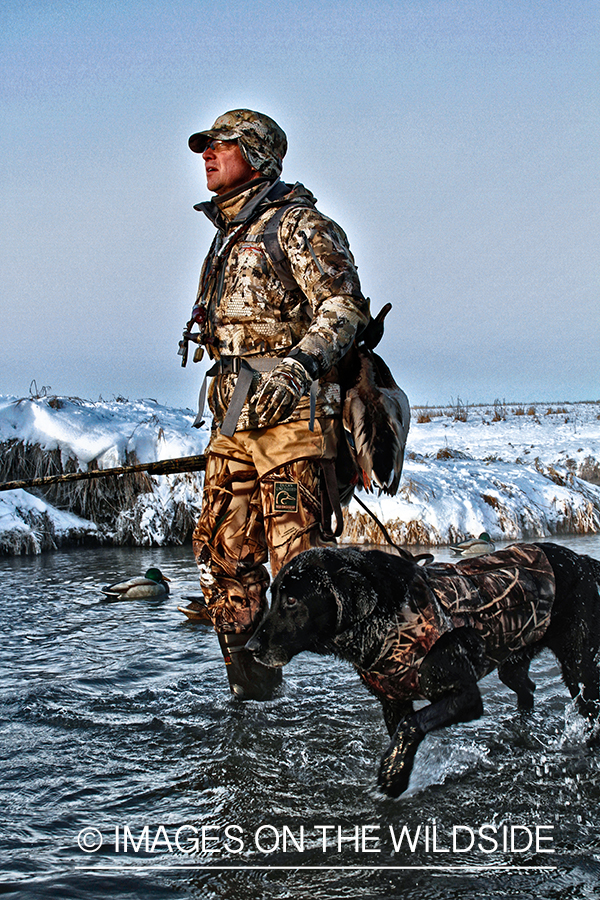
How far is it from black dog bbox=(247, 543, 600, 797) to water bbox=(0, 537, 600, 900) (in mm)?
286

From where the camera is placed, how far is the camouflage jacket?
3.16 m

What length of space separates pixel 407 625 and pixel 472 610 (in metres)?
0.32

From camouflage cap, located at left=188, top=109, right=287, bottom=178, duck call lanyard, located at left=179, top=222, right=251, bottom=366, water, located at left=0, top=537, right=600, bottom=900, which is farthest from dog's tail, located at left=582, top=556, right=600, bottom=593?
camouflage cap, located at left=188, top=109, right=287, bottom=178

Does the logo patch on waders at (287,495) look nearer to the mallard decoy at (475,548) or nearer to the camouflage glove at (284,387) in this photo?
the camouflage glove at (284,387)

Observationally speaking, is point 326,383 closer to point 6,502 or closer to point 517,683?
point 517,683

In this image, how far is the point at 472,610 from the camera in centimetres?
290

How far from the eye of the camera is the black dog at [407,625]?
2684 millimetres

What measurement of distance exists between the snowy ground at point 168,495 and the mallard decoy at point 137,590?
3125 mm

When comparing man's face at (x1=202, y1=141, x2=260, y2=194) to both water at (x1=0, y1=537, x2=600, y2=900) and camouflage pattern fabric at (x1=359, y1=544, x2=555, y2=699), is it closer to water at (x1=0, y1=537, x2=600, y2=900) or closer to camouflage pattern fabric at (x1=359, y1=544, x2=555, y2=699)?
camouflage pattern fabric at (x1=359, y1=544, x2=555, y2=699)

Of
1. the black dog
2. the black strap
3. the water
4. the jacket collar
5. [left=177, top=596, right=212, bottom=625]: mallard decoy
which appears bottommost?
the water

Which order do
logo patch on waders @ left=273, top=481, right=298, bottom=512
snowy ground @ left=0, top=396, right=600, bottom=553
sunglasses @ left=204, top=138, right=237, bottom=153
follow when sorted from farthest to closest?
snowy ground @ left=0, top=396, right=600, bottom=553 → sunglasses @ left=204, top=138, right=237, bottom=153 → logo patch on waders @ left=273, top=481, right=298, bottom=512

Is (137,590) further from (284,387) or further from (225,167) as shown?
(284,387)

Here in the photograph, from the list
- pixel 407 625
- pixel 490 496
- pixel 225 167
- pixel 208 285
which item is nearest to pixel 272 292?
pixel 208 285

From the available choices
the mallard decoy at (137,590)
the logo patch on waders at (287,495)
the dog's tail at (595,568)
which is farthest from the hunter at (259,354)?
the mallard decoy at (137,590)
